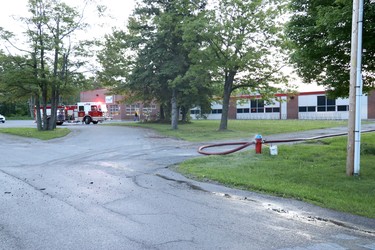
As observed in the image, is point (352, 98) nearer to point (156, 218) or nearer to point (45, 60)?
point (156, 218)

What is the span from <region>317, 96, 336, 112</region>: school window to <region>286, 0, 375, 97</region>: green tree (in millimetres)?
40528

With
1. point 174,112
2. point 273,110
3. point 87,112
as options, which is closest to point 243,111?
point 273,110

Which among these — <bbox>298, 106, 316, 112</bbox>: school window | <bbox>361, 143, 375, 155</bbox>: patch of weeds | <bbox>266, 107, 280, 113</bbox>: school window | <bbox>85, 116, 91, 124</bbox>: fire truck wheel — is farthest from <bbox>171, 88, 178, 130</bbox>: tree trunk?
<bbox>266, 107, 280, 113</bbox>: school window

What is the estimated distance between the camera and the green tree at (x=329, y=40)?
10.0 metres

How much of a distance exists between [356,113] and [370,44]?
2.67 metres

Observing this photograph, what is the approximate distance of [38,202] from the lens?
24.0 ft

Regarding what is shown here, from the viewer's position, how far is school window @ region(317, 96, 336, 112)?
176 feet

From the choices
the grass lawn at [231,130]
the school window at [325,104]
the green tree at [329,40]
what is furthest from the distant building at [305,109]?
the green tree at [329,40]

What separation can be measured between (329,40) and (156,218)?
808 centimetres

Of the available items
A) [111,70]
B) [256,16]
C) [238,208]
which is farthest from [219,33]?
[238,208]

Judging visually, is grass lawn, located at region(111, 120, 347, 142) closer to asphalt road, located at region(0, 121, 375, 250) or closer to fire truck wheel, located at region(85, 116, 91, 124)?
asphalt road, located at region(0, 121, 375, 250)

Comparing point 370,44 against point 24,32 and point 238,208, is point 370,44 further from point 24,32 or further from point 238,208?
point 24,32

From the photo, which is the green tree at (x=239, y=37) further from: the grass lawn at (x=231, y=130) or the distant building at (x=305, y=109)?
the distant building at (x=305, y=109)

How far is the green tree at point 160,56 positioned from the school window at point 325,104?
83.9 ft
